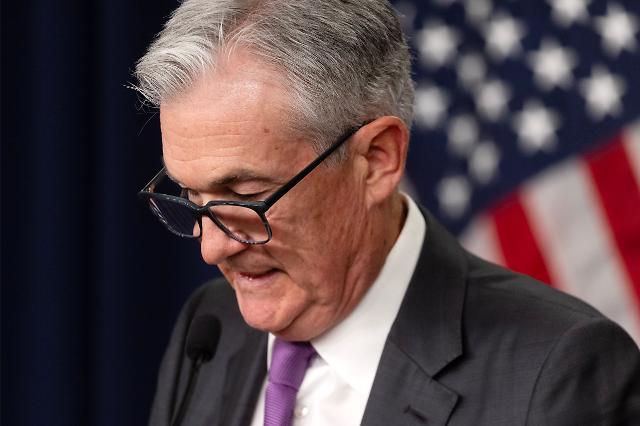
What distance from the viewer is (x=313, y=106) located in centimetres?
136

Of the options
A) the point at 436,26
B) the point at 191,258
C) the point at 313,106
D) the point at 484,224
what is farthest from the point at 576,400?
→ the point at 191,258

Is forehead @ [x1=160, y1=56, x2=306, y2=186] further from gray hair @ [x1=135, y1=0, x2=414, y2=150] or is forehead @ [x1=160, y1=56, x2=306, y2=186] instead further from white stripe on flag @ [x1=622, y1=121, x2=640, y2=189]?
white stripe on flag @ [x1=622, y1=121, x2=640, y2=189]

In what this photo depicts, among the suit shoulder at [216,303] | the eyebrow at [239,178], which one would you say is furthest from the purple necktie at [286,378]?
the eyebrow at [239,178]

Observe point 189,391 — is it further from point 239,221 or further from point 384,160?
point 384,160

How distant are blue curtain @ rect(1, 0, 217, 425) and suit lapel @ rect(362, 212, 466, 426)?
4.17 ft

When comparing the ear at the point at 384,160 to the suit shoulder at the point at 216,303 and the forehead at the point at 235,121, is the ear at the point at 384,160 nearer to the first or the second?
the forehead at the point at 235,121

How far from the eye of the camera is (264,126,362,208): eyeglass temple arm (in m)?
1.35

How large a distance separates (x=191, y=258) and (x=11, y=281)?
48 cm

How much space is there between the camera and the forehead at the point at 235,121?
134cm

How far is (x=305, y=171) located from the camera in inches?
53.8

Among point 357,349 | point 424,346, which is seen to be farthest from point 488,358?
point 357,349

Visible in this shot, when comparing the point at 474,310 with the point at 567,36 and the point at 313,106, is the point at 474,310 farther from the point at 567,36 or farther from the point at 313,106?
the point at 567,36

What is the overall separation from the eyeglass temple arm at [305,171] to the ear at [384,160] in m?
0.06

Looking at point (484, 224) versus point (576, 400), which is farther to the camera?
point (484, 224)
